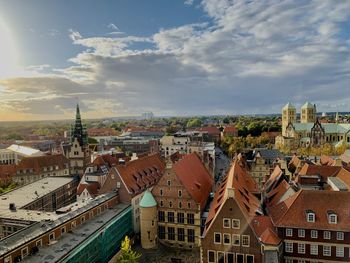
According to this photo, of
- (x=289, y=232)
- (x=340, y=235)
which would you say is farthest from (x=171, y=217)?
(x=340, y=235)

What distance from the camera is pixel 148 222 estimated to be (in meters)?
58.0

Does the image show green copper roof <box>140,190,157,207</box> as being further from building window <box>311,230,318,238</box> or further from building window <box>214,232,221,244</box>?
building window <box>311,230,318,238</box>

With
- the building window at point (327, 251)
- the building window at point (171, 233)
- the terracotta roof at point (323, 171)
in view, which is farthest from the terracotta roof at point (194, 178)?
the building window at point (327, 251)

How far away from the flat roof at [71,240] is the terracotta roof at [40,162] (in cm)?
5302

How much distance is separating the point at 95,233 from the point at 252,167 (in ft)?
198

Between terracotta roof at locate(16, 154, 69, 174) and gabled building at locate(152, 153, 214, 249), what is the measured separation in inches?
2221

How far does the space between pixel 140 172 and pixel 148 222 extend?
44.6 ft

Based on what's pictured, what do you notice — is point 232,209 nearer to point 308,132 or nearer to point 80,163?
point 80,163

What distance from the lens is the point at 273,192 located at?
57.6m

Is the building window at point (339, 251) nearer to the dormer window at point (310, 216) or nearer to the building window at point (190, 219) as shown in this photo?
the dormer window at point (310, 216)

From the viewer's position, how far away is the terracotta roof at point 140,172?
63375 millimetres

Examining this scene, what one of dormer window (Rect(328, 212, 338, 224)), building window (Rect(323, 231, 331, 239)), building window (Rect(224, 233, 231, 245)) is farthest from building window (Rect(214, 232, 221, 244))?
dormer window (Rect(328, 212, 338, 224))

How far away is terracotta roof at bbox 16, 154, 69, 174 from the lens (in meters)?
100

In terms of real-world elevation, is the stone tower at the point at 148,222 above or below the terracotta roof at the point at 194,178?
below
